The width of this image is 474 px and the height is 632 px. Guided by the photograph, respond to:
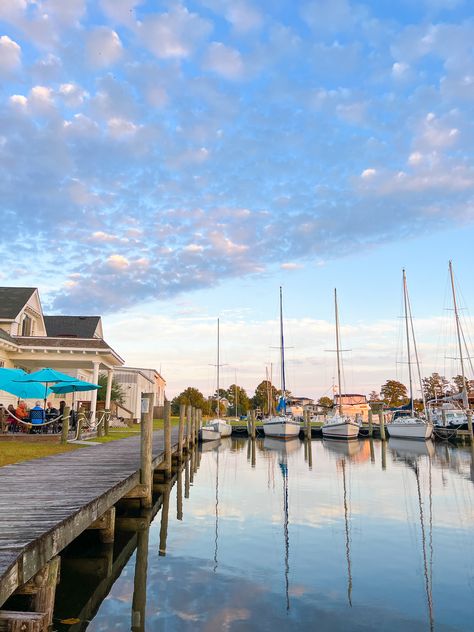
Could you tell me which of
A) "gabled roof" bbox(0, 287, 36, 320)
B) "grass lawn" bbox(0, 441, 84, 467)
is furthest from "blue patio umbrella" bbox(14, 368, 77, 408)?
"gabled roof" bbox(0, 287, 36, 320)

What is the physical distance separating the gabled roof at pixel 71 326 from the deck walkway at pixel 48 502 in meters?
27.6

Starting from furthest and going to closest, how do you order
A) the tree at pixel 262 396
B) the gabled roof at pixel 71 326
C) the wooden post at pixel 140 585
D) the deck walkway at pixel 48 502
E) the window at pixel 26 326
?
the tree at pixel 262 396 → the gabled roof at pixel 71 326 → the window at pixel 26 326 → the wooden post at pixel 140 585 → the deck walkway at pixel 48 502

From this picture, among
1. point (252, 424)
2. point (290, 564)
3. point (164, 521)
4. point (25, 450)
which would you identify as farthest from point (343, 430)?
point (290, 564)

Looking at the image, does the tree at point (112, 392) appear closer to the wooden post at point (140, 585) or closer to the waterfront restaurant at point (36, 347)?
the waterfront restaurant at point (36, 347)

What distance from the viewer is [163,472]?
21484 millimetres

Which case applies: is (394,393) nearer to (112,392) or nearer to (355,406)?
(355,406)

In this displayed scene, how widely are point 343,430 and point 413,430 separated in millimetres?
6364

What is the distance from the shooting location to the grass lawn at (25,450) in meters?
14.5

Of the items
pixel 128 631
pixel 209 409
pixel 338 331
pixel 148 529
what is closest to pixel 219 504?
pixel 148 529

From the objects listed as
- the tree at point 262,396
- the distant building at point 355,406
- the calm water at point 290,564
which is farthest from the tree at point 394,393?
the calm water at point 290,564

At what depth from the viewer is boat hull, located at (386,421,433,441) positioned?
44.2m

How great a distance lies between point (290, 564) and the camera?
1016cm

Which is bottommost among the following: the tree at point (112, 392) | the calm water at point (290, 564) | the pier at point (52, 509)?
the calm water at point (290, 564)

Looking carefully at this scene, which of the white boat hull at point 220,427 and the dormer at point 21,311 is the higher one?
the dormer at point 21,311
